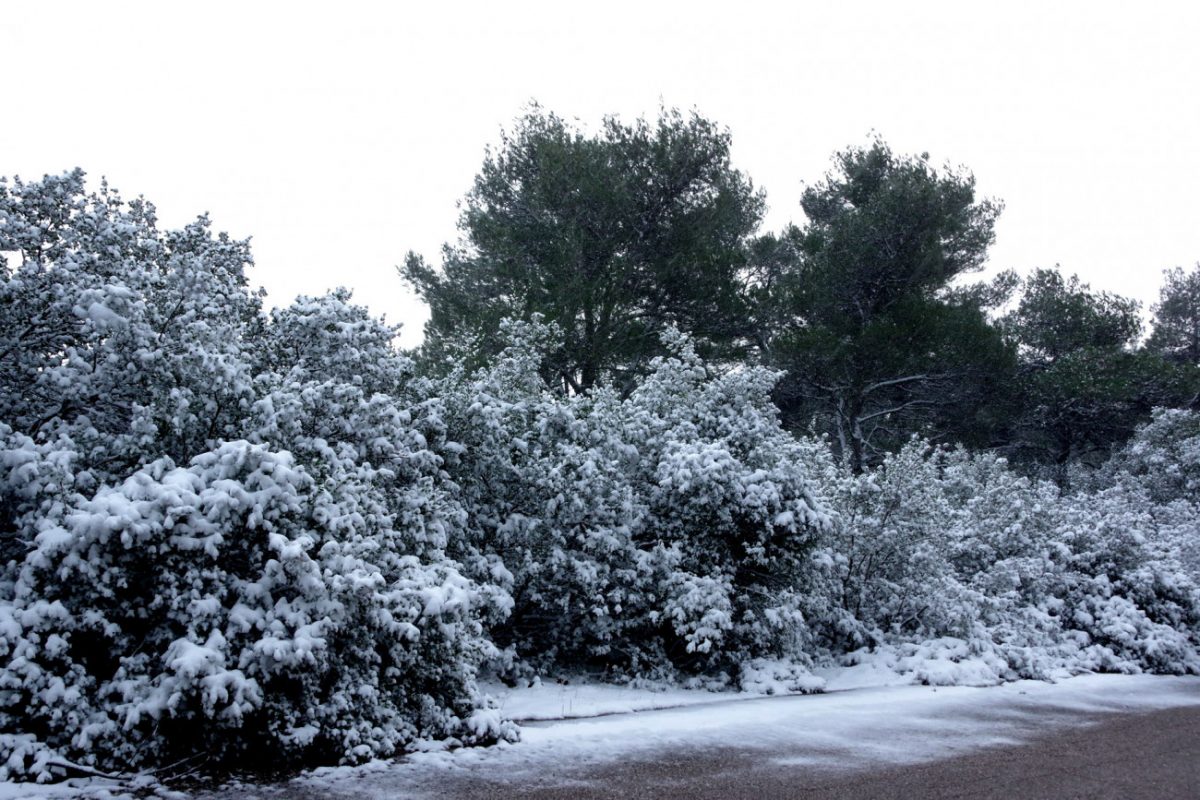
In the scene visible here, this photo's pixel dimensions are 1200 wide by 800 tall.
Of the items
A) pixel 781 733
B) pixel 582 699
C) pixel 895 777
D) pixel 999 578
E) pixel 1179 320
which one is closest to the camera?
pixel 895 777

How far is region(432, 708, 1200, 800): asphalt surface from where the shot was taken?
5.11m

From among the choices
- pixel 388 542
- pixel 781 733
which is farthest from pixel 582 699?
pixel 388 542

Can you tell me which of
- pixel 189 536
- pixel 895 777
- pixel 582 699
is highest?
pixel 189 536

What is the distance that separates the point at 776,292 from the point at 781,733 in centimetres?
1471

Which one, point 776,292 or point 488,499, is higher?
point 776,292

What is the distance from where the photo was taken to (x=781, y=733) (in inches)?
277

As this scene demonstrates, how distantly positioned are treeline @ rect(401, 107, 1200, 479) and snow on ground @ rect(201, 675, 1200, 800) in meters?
8.78

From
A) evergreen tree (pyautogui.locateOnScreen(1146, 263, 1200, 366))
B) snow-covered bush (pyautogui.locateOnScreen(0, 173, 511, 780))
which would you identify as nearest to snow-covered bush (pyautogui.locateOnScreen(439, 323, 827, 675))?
snow-covered bush (pyautogui.locateOnScreen(0, 173, 511, 780))

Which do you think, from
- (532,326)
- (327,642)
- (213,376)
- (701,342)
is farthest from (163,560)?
(701,342)

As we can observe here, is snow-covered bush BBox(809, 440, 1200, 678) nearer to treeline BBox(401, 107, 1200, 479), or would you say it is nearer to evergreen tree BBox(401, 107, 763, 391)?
treeline BBox(401, 107, 1200, 479)

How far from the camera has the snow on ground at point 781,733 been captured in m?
5.35

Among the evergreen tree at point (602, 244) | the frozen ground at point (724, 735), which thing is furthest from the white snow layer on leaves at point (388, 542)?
the evergreen tree at point (602, 244)

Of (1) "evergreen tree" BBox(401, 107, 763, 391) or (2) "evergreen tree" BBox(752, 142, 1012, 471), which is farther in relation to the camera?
(2) "evergreen tree" BBox(752, 142, 1012, 471)

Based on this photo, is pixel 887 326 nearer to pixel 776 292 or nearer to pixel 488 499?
pixel 776 292
